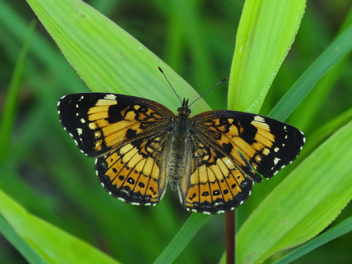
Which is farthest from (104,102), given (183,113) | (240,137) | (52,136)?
(52,136)

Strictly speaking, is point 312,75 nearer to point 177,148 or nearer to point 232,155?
point 232,155

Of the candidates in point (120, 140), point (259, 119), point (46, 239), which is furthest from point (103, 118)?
point (259, 119)

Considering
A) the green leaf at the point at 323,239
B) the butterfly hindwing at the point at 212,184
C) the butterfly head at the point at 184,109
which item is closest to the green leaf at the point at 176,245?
the butterfly hindwing at the point at 212,184

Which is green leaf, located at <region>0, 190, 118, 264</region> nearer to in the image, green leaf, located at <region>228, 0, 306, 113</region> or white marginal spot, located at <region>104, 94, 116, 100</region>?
white marginal spot, located at <region>104, 94, 116, 100</region>

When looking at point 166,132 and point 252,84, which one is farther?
point 166,132

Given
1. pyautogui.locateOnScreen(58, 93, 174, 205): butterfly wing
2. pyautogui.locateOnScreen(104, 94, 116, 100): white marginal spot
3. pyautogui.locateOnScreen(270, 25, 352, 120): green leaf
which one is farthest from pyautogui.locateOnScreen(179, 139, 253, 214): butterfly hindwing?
pyautogui.locateOnScreen(104, 94, 116, 100): white marginal spot

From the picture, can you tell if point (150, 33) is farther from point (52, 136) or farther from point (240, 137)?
point (240, 137)
